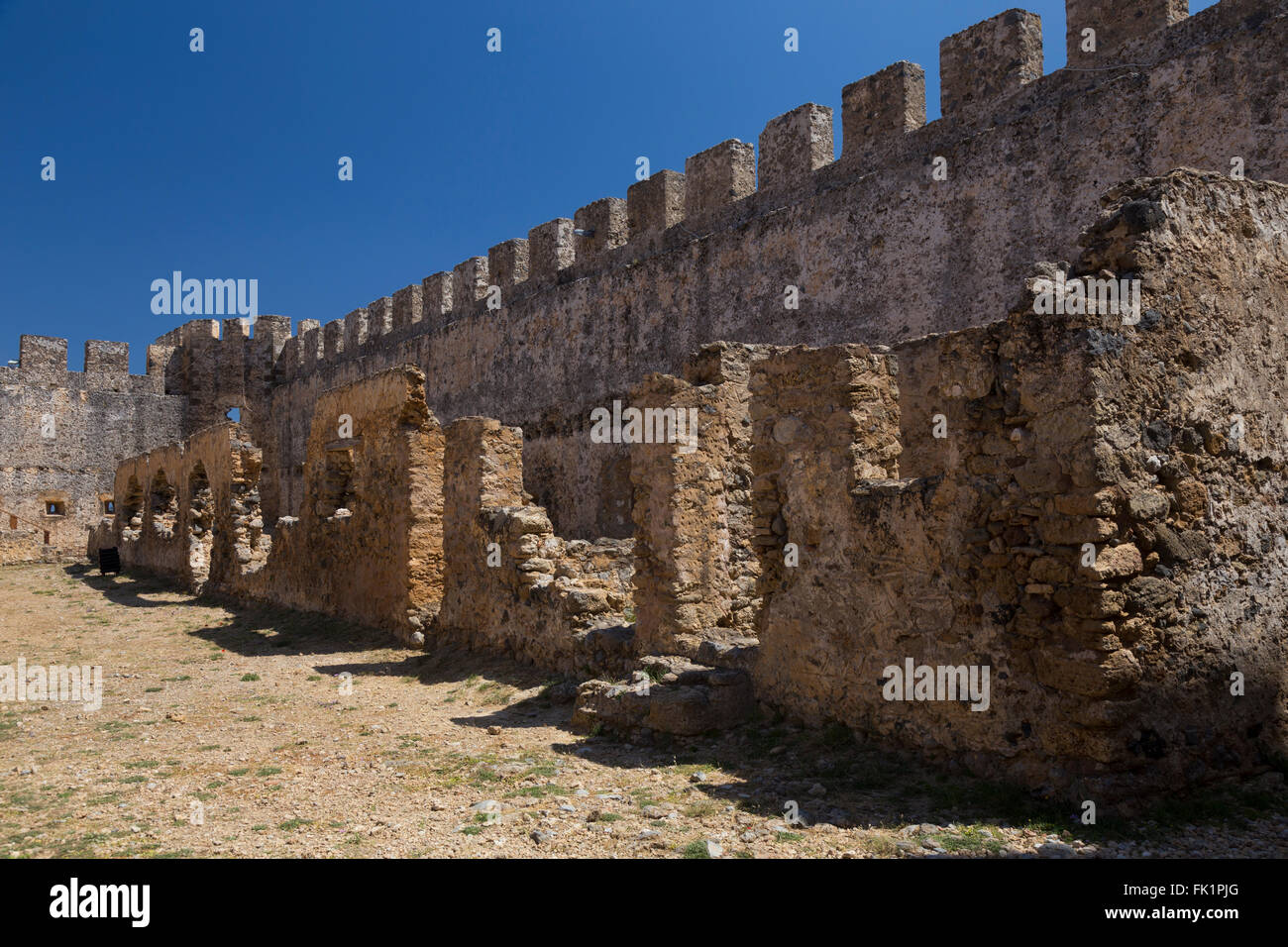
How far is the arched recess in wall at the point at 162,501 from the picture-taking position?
69.7 ft

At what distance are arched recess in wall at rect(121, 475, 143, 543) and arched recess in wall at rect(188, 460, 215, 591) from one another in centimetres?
577

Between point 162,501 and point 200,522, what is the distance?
4.02 m

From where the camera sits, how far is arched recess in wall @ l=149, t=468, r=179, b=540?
2123 centimetres

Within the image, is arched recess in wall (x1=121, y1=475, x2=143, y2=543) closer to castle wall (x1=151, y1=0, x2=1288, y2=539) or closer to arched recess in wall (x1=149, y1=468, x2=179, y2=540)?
arched recess in wall (x1=149, y1=468, x2=179, y2=540)

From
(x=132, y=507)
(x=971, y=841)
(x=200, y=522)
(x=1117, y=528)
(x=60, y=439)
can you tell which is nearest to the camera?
(x=971, y=841)

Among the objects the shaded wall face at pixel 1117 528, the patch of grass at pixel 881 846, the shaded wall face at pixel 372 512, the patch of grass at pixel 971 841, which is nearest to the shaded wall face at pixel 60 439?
the shaded wall face at pixel 372 512

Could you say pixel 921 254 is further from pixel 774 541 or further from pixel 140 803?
pixel 140 803

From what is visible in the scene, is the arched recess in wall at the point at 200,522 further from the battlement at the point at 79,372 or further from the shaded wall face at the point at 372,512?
the battlement at the point at 79,372

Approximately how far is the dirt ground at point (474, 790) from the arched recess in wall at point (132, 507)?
54.5 feet

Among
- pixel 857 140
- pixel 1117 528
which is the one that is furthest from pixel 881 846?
pixel 857 140

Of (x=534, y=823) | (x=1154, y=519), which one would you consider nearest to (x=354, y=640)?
(x=534, y=823)

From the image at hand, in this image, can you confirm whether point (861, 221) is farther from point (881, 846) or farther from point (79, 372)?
point (79, 372)

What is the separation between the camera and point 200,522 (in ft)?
61.0

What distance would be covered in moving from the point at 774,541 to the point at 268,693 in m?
4.82
